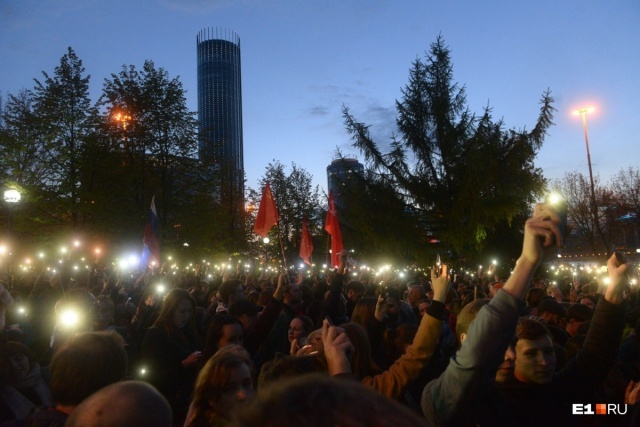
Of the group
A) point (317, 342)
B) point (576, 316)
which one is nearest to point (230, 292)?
point (317, 342)

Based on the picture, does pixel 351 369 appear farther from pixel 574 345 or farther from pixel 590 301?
pixel 590 301

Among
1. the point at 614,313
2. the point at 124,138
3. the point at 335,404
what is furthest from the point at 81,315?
the point at 124,138

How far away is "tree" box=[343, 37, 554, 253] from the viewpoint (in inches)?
934

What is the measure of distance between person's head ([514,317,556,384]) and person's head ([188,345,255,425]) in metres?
1.89

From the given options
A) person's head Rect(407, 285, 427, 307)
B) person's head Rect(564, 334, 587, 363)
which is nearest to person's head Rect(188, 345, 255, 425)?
person's head Rect(564, 334, 587, 363)

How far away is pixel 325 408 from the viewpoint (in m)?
1.15

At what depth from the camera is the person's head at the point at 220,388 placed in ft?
10.9

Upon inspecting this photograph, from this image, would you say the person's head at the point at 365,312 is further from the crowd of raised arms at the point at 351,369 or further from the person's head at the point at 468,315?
the person's head at the point at 468,315

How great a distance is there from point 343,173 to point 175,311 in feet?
71.7

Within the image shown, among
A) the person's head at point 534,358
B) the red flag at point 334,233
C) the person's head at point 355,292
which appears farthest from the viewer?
the red flag at point 334,233

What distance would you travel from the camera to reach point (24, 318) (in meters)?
10.1

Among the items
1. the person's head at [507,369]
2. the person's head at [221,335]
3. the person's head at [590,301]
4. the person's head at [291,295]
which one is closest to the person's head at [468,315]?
the person's head at [507,369]

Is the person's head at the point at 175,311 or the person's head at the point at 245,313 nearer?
the person's head at the point at 175,311

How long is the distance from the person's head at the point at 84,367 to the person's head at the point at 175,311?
2.25 m
